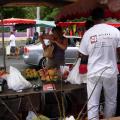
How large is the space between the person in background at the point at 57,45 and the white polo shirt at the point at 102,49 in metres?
2.68

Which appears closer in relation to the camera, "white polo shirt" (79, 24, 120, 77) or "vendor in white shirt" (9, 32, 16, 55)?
"white polo shirt" (79, 24, 120, 77)

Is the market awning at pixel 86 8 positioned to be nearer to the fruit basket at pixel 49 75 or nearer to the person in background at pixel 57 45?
the person in background at pixel 57 45

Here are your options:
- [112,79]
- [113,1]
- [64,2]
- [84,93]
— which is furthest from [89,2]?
[112,79]

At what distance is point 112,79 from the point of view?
5.41 m

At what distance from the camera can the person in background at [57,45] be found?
8.13 meters

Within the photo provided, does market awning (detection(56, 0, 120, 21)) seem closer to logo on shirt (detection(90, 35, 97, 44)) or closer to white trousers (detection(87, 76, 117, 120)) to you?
logo on shirt (detection(90, 35, 97, 44))

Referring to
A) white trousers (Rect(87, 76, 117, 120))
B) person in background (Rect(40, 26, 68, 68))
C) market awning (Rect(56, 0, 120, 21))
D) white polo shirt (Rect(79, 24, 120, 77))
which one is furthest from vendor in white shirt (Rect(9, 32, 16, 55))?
white polo shirt (Rect(79, 24, 120, 77))

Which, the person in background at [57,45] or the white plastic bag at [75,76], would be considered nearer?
the white plastic bag at [75,76]

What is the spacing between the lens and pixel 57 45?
8195mm

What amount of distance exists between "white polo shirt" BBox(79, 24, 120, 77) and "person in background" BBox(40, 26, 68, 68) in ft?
8.80

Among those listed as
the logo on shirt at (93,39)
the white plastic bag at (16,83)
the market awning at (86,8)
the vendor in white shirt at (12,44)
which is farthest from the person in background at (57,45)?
the vendor in white shirt at (12,44)

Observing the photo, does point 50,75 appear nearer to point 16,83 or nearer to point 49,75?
point 49,75

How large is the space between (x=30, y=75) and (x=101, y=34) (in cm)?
151

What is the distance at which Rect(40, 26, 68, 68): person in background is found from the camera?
26.7 feet
